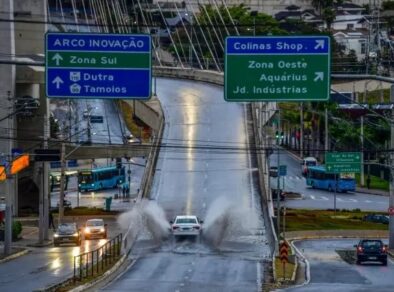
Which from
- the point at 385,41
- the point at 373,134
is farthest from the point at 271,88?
the point at 385,41

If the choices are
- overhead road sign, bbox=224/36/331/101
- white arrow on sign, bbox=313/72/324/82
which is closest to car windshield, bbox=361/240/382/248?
overhead road sign, bbox=224/36/331/101

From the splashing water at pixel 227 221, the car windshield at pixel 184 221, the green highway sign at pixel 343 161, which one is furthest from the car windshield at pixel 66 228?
the green highway sign at pixel 343 161

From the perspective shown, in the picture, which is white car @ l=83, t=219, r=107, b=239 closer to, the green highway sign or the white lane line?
the green highway sign

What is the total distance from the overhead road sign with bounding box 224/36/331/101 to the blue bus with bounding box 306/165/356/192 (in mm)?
71639

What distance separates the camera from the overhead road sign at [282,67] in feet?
95.5

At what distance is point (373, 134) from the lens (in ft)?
370

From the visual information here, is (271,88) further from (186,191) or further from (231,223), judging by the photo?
(186,191)

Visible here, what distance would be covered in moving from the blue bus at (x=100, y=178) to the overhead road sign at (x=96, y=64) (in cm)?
7637

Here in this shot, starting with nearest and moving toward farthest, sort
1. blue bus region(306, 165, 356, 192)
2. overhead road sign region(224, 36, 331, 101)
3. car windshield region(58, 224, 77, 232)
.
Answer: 1. overhead road sign region(224, 36, 331, 101)
2. car windshield region(58, 224, 77, 232)
3. blue bus region(306, 165, 356, 192)

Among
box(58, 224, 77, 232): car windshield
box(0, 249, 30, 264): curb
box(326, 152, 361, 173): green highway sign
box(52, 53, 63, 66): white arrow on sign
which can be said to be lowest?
box(0, 249, 30, 264): curb

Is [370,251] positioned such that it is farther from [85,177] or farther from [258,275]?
[85,177]

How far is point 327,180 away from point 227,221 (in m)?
39.5

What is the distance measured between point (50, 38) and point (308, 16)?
541 ft

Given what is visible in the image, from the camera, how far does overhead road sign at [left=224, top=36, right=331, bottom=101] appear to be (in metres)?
29.1
